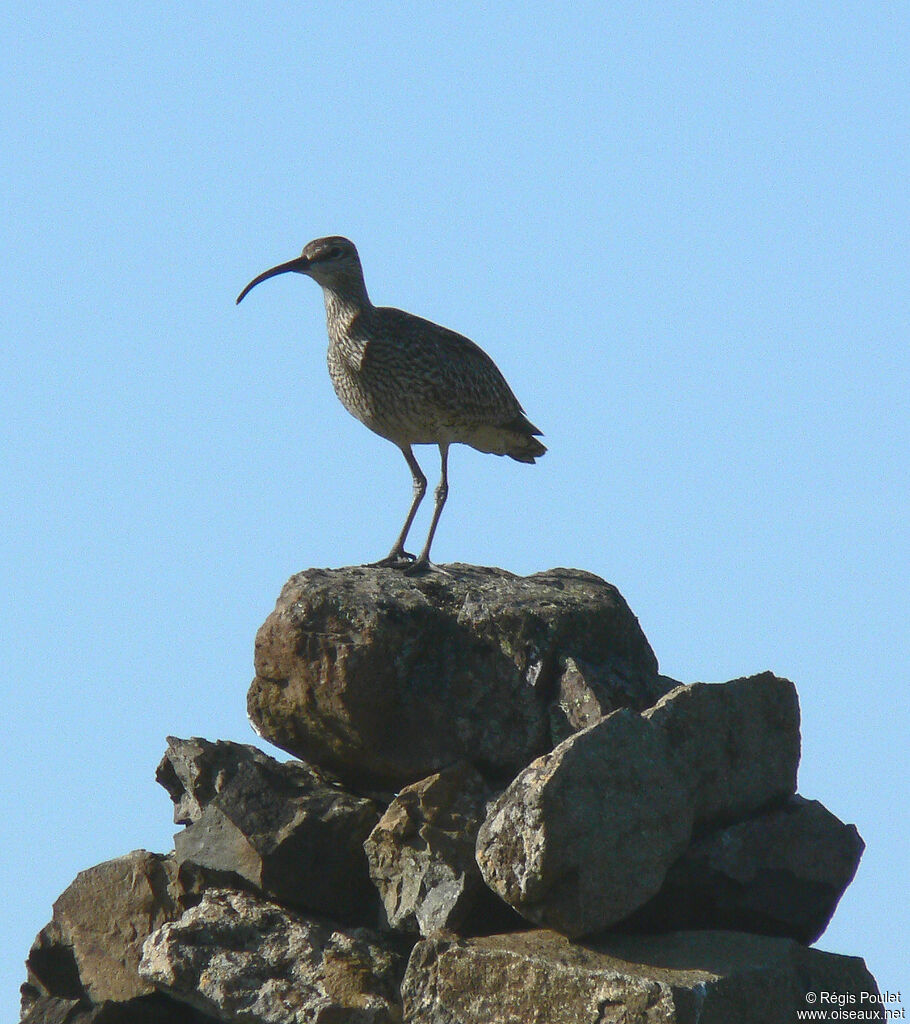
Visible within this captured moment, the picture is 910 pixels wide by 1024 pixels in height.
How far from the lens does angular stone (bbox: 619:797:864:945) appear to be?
9383 millimetres

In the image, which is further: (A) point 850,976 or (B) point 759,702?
(B) point 759,702

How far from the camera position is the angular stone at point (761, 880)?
9383mm

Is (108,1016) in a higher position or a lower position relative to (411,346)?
lower

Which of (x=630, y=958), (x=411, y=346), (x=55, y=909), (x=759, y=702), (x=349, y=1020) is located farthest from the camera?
(x=411, y=346)

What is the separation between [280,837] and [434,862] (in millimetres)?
1027

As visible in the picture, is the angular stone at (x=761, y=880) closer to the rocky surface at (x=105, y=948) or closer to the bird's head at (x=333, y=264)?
the rocky surface at (x=105, y=948)

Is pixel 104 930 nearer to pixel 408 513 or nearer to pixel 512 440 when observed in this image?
pixel 408 513

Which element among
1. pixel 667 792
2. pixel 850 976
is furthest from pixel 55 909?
pixel 850 976

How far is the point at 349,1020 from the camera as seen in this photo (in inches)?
363

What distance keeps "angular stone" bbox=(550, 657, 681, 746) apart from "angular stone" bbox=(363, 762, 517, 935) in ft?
2.27

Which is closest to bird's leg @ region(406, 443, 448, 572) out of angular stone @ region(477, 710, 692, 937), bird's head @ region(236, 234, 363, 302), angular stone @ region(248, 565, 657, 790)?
angular stone @ region(248, 565, 657, 790)

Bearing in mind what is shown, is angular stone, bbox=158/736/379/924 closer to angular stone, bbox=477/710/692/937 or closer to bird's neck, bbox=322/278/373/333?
angular stone, bbox=477/710/692/937

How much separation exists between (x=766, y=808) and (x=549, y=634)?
164 centimetres

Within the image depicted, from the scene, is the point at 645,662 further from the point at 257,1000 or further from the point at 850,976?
the point at 257,1000
